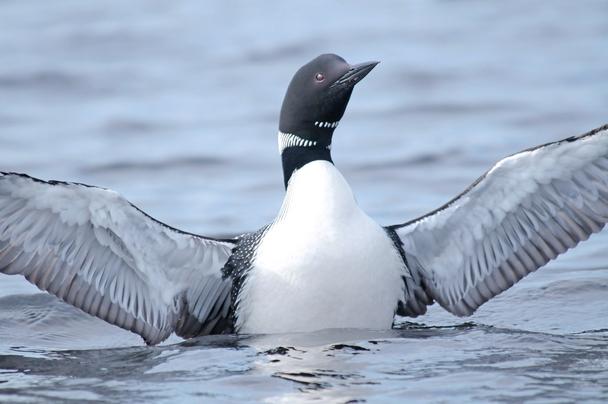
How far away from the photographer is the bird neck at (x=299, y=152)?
678 centimetres

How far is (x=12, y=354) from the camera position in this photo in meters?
6.83

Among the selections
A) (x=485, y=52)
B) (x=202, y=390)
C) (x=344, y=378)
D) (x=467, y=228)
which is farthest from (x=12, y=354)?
(x=485, y=52)

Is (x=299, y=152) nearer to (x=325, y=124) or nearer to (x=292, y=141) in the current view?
(x=292, y=141)

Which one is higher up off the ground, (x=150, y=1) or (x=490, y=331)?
(x=150, y=1)

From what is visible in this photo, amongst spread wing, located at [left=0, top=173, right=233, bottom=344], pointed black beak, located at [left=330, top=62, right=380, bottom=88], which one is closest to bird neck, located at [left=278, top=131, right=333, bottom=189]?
pointed black beak, located at [left=330, top=62, right=380, bottom=88]

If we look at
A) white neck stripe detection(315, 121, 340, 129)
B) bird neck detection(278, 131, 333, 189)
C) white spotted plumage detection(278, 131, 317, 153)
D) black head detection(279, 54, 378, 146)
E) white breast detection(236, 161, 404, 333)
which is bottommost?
white breast detection(236, 161, 404, 333)

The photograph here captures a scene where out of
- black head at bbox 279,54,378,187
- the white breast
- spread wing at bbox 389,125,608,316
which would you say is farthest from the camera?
black head at bbox 279,54,378,187

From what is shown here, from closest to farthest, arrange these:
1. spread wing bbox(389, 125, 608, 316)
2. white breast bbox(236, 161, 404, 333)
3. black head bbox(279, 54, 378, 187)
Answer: white breast bbox(236, 161, 404, 333)
spread wing bbox(389, 125, 608, 316)
black head bbox(279, 54, 378, 187)

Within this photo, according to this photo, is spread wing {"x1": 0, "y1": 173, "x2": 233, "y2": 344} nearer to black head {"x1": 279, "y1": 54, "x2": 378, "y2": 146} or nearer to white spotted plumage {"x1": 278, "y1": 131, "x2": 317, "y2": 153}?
white spotted plumage {"x1": 278, "y1": 131, "x2": 317, "y2": 153}

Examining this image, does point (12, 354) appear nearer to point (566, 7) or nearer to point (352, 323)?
point (352, 323)

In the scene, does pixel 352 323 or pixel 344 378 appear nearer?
pixel 344 378

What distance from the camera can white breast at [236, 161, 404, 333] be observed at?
6441mm

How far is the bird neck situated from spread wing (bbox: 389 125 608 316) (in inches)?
21.2

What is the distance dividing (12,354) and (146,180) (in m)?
4.77
